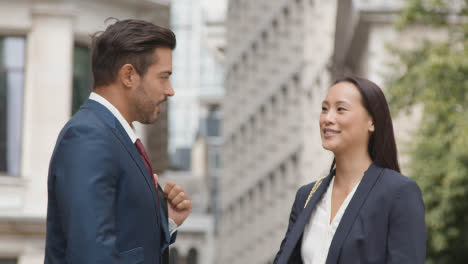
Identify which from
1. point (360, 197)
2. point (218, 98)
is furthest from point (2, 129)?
point (218, 98)

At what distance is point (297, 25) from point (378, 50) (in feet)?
75.4

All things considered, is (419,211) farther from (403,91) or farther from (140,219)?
(403,91)

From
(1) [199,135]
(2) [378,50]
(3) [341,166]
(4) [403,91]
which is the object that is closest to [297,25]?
(2) [378,50]

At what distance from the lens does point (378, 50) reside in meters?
23.7

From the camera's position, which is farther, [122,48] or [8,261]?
[8,261]

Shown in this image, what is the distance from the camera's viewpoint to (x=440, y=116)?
51.4ft

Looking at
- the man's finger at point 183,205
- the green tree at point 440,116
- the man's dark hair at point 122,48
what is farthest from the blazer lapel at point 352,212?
the green tree at point 440,116

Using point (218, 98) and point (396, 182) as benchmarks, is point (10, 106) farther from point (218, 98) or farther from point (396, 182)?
point (218, 98)

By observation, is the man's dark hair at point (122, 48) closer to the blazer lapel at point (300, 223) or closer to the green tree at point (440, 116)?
the blazer lapel at point (300, 223)

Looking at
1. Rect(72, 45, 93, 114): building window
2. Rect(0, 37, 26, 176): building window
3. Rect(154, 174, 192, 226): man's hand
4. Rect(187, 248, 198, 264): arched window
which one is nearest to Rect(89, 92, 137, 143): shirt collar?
Rect(154, 174, 192, 226): man's hand

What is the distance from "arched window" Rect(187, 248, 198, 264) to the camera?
221ft

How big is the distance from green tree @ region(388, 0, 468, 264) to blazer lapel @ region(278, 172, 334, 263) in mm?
9785

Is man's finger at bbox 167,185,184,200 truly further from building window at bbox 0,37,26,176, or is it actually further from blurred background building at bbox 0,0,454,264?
building window at bbox 0,37,26,176

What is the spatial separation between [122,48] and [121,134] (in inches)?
14.1
